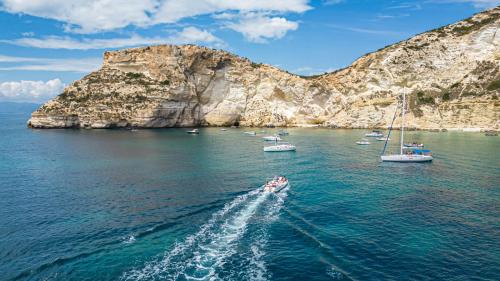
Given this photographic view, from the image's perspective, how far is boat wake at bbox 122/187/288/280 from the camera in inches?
1112

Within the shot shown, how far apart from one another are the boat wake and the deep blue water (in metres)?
0.12

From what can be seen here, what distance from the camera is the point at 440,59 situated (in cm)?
17388

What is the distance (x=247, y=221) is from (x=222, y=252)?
336 inches

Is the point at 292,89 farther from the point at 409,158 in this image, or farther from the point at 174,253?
the point at 174,253

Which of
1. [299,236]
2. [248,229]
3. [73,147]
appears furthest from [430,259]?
[73,147]

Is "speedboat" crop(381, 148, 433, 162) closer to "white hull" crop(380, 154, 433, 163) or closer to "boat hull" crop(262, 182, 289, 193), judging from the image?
"white hull" crop(380, 154, 433, 163)

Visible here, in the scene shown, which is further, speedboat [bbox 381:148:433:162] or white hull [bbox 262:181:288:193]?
speedboat [bbox 381:148:433:162]

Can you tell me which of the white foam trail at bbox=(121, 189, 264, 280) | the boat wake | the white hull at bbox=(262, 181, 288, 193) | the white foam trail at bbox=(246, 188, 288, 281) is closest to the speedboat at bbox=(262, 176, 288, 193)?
the white hull at bbox=(262, 181, 288, 193)

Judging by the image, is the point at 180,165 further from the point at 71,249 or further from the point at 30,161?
the point at 71,249

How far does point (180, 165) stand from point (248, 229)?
4091 centimetres

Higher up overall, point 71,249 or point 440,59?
point 440,59

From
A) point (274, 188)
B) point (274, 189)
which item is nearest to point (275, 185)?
point (274, 188)

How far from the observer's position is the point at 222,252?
32.3 metres

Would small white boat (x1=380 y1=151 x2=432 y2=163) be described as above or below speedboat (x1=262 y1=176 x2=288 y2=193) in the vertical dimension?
above
